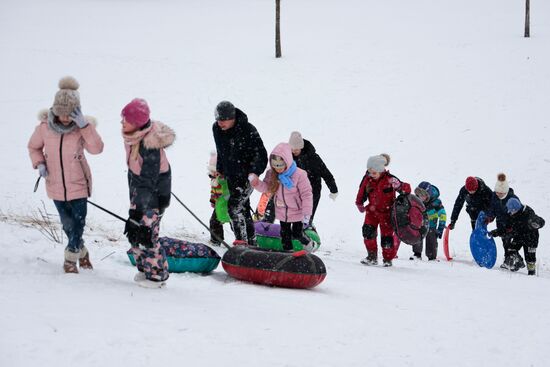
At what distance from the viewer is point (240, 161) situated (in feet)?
26.9

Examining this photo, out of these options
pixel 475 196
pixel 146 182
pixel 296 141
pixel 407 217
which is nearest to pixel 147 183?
pixel 146 182

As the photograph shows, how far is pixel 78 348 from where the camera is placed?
3.69 meters

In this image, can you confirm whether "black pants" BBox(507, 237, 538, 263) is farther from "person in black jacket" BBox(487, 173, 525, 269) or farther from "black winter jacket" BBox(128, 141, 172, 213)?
"black winter jacket" BBox(128, 141, 172, 213)

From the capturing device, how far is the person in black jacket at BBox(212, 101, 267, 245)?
321 inches

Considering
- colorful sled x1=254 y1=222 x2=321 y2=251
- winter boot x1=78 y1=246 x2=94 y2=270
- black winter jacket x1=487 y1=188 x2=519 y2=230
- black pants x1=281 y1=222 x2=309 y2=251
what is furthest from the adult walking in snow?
black winter jacket x1=487 y1=188 x2=519 y2=230

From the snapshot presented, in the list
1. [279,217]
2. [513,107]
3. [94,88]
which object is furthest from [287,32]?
[279,217]

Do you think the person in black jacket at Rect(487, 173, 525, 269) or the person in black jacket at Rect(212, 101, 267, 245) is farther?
the person in black jacket at Rect(487, 173, 525, 269)

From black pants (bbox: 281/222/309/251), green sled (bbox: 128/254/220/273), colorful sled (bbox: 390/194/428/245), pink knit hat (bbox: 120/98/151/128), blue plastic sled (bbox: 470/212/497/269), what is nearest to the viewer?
pink knit hat (bbox: 120/98/151/128)

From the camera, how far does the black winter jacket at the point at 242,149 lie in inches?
321

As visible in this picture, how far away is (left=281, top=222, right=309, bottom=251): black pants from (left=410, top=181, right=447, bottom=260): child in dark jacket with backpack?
4.15 m

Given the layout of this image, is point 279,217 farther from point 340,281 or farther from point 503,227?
point 503,227

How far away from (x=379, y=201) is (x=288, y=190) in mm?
1963

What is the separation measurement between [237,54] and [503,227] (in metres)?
20.0

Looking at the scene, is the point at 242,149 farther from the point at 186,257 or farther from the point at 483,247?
the point at 483,247
